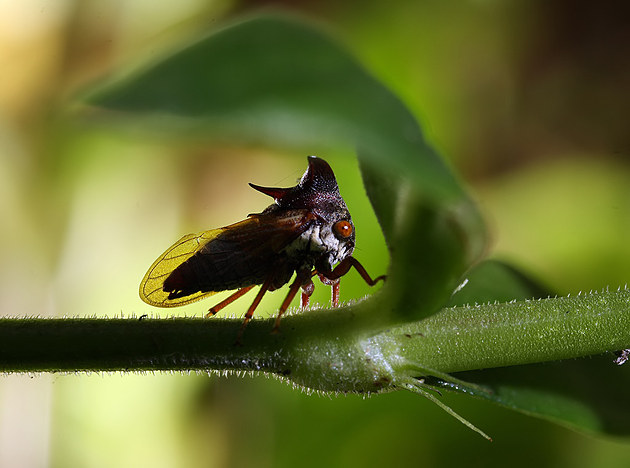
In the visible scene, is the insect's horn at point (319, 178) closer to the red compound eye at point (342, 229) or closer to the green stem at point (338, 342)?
the red compound eye at point (342, 229)

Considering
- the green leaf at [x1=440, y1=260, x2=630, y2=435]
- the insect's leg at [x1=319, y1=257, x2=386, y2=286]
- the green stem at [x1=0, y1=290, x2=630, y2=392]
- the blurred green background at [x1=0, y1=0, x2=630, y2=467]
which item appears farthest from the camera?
the blurred green background at [x1=0, y1=0, x2=630, y2=467]

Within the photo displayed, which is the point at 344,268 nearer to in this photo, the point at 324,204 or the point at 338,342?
the point at 324,204

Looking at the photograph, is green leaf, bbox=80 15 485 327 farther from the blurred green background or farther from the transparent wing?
the blurred green background

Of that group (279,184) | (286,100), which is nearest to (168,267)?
(286,100)

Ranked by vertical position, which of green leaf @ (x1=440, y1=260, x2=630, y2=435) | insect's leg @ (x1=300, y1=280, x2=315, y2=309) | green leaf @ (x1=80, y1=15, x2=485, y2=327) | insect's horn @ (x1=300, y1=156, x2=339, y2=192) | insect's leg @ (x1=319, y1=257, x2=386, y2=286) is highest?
insect's horn @ (x1=300, y1=156, x2=339, y2=192)

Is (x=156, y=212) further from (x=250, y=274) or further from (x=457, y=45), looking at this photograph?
(x=250, y=274)

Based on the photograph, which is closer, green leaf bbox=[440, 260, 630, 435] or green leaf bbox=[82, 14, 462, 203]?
green leaf bbox=[82, 14, 462, 203]

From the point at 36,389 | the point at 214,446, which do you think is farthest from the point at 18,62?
the point at 214,446

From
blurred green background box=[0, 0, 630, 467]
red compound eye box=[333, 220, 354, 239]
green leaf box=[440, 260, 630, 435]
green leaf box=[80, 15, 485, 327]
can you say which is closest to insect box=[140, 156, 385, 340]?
red compound eye box=[333, 220, 354, 239]
